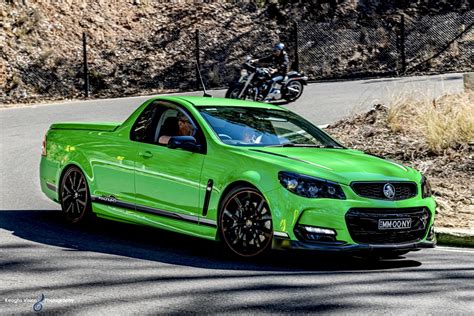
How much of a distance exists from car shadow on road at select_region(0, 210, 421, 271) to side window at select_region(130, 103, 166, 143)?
1.10m

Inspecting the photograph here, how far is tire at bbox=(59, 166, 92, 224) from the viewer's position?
11.8 metres

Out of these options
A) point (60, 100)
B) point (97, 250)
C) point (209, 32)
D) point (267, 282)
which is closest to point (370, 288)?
point (267, 282)

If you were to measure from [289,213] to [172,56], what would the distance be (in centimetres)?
2676

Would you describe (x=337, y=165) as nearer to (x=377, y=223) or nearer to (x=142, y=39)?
(x=377, y=223)

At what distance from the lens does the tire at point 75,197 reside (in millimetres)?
11750

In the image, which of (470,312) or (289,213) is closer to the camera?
(470,312)

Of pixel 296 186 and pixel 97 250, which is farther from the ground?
pixel 296 186

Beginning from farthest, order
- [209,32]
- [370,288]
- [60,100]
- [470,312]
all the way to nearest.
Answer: [209,32]
[60,100]
[370,288]
[470,312]

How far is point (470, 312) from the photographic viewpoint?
7.56 metres

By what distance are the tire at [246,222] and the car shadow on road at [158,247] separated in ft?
0.46

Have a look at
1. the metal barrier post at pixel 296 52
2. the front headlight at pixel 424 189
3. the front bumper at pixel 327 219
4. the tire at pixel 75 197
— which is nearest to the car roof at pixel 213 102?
the tire at pixel 75 197

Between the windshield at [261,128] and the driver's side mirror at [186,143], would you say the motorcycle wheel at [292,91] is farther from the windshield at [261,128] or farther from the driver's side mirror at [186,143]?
the driver's side mirror at [186,143]

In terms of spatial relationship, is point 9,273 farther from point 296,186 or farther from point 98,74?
point 98,74

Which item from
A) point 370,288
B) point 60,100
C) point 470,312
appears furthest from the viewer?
point 60,100
